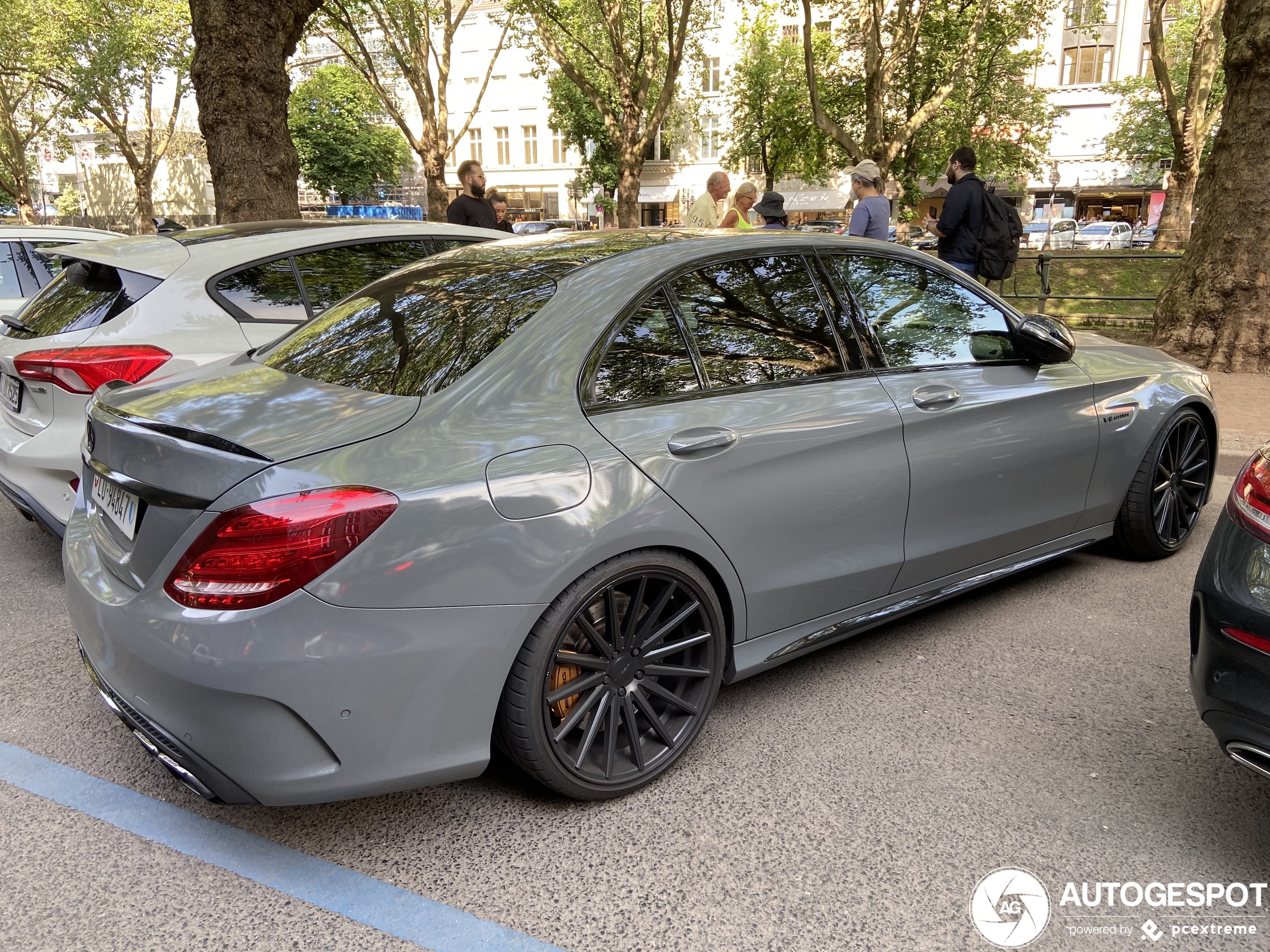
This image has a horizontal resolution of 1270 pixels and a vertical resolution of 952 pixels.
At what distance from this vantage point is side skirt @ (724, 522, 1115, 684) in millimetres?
2990

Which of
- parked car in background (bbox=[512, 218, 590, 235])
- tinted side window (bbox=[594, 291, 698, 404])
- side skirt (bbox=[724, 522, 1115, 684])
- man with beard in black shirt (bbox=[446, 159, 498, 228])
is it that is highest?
man with beard in black shirt (bbox=[446, 159, 498, 228])

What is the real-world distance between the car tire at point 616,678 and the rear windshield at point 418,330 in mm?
715

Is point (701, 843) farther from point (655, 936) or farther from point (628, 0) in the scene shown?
point (628, 0)

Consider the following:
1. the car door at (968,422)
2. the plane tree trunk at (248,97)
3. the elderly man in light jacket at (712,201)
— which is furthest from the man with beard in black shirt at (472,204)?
the car door at (968,422)

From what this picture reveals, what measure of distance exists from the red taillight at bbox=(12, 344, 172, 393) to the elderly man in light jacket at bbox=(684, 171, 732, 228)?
665 cm

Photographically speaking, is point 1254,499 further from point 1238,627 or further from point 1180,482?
point 1180,482

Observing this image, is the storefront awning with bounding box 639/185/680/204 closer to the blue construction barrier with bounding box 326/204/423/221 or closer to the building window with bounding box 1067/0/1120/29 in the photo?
the blue construction barrier with bounding box 326/204/423/221

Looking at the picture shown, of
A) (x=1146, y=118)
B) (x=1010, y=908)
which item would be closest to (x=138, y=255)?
(x=1010, y=908)

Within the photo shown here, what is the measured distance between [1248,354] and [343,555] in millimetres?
9739

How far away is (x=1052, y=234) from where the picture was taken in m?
42.1

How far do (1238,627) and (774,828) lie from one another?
4.13 ft

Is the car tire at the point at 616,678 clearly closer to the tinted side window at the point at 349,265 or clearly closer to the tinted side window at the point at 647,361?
the tinted side window at the point at 647,361

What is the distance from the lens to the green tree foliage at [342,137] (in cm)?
5156

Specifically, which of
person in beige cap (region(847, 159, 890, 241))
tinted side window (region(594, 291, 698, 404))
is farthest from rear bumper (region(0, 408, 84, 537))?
person in beige cap (region(847, 159, 890, 241))
